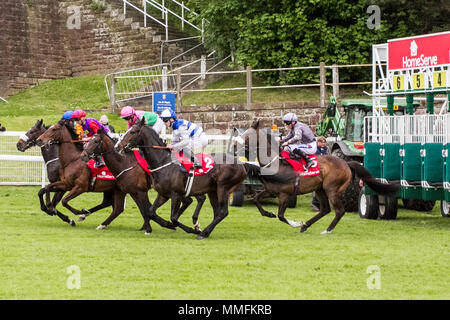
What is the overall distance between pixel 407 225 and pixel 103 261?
7.77 meters

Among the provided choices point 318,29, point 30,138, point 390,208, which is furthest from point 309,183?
point 318,29

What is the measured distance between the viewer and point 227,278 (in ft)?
35.2

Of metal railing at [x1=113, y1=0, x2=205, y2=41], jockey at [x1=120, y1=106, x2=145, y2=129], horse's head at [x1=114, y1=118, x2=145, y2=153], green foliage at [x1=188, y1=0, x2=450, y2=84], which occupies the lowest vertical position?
horse's head at [x1=114, y1=118, x2=145, y2=153]

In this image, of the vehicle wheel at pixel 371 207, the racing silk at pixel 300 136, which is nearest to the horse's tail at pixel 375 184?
the racing silk at pixel 300 136

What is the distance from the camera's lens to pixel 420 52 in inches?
685

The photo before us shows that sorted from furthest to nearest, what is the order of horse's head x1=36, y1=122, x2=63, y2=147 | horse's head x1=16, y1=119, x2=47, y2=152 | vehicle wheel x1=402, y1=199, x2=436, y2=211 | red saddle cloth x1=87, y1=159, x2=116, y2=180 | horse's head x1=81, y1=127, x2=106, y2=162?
vehicle wheel x1=402, y1=199, x2=436, y2=211 → horse's head x1=16, y1=119, x2=47, y2=152 → horse's head x1=36, y1=122, x2=63, y2=147 → red saddle cloth x1=87, y1=159, x2=116, y2=180 → horse's head x1=81, y1=127, x2=106, y2=162

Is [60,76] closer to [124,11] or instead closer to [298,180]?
[124,11]

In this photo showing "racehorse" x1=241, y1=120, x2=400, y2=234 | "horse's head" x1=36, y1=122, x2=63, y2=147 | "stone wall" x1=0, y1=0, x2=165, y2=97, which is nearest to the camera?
"racehorse" x1=241, y1=120, x2=400, y2=234

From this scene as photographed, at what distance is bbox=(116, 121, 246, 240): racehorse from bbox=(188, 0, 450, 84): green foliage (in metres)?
15.1

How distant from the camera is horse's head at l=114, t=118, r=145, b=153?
15.1 m

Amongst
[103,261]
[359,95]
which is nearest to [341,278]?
[103,261]

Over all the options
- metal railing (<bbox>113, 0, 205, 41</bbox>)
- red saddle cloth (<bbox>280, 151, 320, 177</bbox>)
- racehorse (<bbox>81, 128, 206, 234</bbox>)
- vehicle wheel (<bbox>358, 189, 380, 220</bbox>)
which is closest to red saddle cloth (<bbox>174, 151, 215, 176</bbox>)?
racehorse (<bbox>81, 128, 206, 234</bbox>)

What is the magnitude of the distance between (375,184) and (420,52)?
9.04ft

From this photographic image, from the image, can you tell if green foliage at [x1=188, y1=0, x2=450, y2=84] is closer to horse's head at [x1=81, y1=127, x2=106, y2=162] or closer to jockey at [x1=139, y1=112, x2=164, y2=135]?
jockey at [x1=139, y1=112, x2=164, y2=135]
